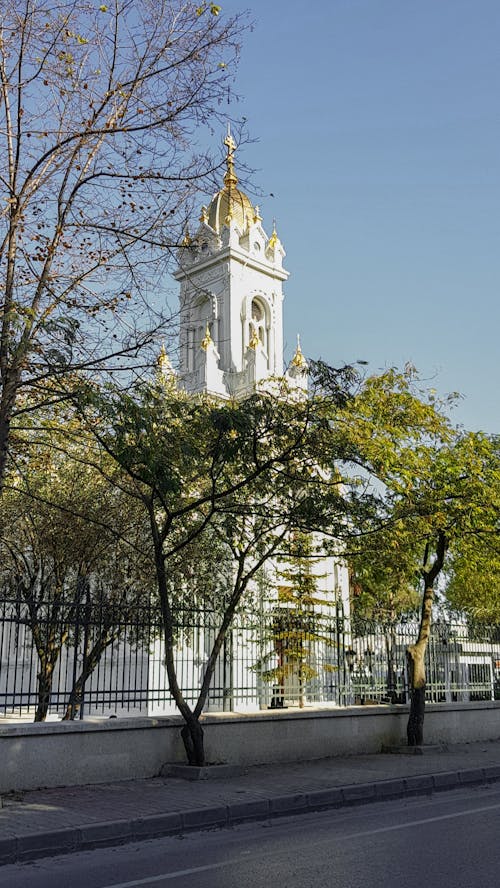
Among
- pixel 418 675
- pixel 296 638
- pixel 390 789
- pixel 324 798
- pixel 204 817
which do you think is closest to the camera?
pixel 204 817

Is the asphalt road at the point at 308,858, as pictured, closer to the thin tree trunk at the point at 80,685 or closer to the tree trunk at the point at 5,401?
the thin tree trunk at the point at 80,685

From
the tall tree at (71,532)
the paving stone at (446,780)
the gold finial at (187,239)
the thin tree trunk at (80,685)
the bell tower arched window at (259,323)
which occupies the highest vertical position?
the bell tower arched window at (259,323)

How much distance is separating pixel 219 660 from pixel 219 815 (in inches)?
176

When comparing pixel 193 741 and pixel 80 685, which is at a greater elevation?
pixel 80 685

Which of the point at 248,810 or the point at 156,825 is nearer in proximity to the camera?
the point at 156,825

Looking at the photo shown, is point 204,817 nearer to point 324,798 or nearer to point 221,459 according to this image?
point 324,798

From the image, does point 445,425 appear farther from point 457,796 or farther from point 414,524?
point 457,796

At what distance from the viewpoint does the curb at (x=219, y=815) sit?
7688 millimetres

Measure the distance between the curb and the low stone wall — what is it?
232 centimetres

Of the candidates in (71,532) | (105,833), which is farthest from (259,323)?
(105,833)

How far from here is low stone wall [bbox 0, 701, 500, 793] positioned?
1042 cm

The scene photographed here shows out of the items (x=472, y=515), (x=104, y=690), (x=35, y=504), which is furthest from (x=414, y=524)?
(x=35, y=504)

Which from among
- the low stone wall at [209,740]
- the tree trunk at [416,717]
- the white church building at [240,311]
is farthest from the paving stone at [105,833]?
the white church building at [240,311]

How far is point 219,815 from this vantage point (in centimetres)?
923
